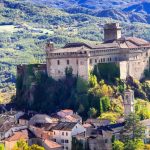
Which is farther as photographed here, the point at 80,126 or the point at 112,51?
the point at 112,51

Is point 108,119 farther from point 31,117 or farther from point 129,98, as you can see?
point 31,117

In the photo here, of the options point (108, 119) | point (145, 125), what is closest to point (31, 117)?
point (108, 119)

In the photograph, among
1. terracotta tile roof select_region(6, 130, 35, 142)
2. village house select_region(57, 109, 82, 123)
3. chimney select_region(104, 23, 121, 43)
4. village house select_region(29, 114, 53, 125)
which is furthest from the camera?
chimney select_region(104, 23, 121, 43)

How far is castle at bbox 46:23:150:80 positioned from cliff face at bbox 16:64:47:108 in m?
2.63

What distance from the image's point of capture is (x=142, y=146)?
9000 cm

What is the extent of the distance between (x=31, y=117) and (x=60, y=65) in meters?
12.2

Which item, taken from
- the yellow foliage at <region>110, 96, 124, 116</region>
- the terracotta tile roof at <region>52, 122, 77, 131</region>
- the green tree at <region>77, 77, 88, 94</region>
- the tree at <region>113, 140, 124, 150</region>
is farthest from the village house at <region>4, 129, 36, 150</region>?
the yellow foliage at <region>110, 96, 124, 116</region>

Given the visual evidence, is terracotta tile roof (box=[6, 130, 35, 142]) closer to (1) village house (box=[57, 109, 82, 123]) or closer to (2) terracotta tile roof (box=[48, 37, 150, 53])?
(1) village house (box=[57, 109, 82, 123])

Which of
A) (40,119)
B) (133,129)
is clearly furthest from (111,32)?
(133,129)

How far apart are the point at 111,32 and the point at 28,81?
763 inches

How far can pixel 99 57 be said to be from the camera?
110500 mm

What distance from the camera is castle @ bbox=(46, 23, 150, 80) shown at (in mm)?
107625

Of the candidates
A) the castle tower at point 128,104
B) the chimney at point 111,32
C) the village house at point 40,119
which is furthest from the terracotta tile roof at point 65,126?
the chimney at point 111,32

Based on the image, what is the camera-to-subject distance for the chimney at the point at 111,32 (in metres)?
122
